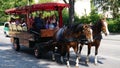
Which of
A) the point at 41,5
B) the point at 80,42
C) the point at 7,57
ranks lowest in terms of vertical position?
the point at 7,57

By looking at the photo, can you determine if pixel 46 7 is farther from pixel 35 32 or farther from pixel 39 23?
pixel 35 32

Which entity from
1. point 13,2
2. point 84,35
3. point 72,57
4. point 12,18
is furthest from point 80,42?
point 13,2

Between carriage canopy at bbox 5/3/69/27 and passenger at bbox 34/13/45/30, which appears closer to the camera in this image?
carriage canopy at bbox 5/3/69/27

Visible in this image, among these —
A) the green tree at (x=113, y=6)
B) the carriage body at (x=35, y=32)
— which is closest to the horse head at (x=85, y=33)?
the carriage body at (x=35, y=32)

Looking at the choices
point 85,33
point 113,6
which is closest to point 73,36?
point 85,33

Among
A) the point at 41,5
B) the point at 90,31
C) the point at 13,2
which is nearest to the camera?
the point at 90,31

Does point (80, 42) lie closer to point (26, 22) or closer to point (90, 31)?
point (90, 31)

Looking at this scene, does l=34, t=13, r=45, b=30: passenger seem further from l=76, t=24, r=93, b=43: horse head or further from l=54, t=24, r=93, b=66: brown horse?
l=76, t=24, r=93, b=43: horse head

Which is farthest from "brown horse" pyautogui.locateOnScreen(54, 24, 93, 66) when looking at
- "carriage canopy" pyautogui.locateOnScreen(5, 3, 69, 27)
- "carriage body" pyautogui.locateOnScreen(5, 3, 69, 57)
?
"carriage canopy" pyautogui.locateOnScreen(5, 3, 69, 27)

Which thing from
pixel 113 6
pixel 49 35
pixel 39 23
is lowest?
pixel 49 35

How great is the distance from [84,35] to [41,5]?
4226mm

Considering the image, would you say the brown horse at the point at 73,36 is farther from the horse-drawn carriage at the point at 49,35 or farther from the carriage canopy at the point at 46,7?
the carriage canopy at the point at 46,7

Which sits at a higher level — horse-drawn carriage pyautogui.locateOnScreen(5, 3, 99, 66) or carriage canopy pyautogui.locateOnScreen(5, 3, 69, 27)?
carriage canopy pyautogui.locateOnScreen(5, 3, 69, 27)

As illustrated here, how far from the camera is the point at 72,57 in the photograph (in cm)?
1574
